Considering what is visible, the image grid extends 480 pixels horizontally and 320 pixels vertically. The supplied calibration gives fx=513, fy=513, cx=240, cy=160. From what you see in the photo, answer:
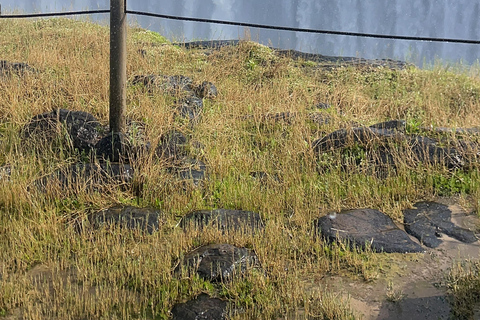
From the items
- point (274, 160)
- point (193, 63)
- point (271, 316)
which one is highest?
point (193, 63)

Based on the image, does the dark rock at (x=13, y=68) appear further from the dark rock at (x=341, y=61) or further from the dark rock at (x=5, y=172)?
the dark rock at (x=341, y=61)

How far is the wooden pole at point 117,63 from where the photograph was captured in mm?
5438

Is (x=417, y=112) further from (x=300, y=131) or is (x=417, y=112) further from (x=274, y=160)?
(x=274, y=160)

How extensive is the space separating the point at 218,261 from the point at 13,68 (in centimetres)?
576

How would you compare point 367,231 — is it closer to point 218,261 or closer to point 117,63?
point 218,261

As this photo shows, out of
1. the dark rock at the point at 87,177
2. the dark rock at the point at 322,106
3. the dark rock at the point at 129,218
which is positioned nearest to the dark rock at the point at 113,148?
the dark rock at the point at 87,177

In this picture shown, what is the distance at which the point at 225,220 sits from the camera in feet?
15.3

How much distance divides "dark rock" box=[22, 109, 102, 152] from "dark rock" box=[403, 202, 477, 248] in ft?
11.9

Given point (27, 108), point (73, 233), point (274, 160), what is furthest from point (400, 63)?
point (73, 233)

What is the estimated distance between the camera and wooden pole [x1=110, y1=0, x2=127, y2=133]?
214 inches

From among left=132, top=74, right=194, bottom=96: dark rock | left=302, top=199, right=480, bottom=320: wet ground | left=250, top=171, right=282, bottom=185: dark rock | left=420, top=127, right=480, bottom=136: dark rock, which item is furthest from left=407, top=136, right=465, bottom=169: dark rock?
left=132, top=74, right=194, bottom=96: dark rock

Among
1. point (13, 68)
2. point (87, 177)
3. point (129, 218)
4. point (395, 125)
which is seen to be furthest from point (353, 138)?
point (13, 68)

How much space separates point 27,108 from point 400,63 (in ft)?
34.1

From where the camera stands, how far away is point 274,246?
165 inches
